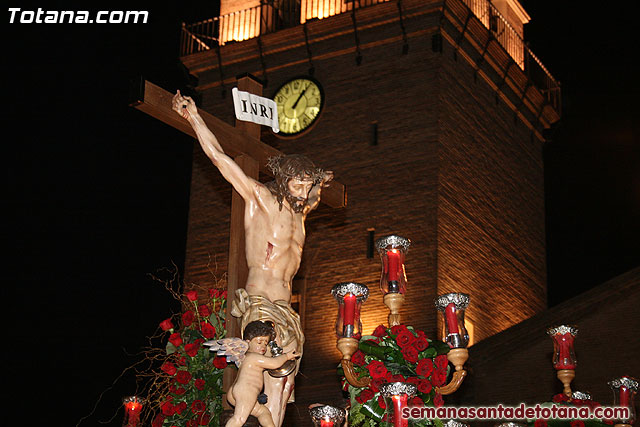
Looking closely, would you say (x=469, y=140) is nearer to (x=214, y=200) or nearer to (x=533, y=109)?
(x=533, y=109)

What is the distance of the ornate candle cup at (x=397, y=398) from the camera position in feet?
23.7

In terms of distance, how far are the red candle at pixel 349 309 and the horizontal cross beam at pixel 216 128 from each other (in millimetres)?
1382

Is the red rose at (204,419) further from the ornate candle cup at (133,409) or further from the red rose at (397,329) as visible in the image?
the red rose at (397,329)

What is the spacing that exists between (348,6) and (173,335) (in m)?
13.7

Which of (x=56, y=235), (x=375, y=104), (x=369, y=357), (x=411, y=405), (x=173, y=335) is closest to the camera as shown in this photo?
(x=411, y=405)

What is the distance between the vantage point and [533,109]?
24.3 metres

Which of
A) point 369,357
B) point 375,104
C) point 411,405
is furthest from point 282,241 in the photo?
point 375,104

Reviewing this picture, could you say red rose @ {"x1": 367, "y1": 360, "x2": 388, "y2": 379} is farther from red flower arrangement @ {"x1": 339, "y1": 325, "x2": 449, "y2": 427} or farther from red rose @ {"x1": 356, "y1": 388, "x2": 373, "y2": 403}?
red rose @ {"x1": 356, "y1": 388, "x2": 373, "y2": 403}

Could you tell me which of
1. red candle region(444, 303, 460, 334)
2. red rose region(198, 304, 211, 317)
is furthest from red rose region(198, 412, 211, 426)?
red candle region(444, 303, 460, 334)

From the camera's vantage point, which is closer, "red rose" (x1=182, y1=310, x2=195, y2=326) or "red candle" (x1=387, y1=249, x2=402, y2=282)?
"red candle" (x1=387, y1=249, x2=402, y2=282)

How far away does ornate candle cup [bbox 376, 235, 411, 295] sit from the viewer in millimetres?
8531

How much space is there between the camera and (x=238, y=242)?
27.8ft

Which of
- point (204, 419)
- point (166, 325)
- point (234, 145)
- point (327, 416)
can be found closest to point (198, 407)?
point (204, 419)

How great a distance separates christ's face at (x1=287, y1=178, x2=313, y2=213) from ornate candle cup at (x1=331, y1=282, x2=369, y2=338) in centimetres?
70
